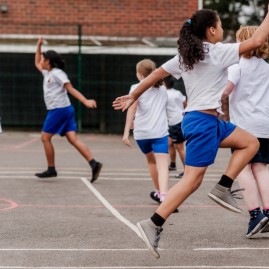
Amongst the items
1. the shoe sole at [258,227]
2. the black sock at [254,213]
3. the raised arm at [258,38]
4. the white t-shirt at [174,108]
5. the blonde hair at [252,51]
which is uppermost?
the raised arm at [258,38]

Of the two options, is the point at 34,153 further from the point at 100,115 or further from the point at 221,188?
the point at 221,188

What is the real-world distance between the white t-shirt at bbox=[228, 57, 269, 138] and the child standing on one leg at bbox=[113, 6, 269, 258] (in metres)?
0.90

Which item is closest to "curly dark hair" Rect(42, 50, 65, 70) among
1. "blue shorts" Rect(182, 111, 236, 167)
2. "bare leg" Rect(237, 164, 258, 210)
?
"bare leg" Rect(237, 164, 258, 210)

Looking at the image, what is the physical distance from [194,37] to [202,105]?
557mm

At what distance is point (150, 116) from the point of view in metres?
9.95

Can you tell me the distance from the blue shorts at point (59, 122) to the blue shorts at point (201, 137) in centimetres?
556

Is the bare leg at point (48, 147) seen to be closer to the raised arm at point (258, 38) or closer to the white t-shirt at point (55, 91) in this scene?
the white t-shirt at point (55, 91)

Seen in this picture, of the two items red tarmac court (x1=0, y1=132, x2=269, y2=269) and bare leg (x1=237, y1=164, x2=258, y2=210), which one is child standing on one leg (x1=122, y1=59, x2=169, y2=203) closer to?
red tarmac court (x1=0, y1=132, x2=269, y2=269)

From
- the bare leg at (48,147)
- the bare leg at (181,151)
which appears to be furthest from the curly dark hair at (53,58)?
the bare leg at (181,151)

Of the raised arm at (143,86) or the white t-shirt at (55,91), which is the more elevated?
the raised arm at (143,86)

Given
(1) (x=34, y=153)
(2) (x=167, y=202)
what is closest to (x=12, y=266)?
(2) (x=167, y=202)

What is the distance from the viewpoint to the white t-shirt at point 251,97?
802 cm

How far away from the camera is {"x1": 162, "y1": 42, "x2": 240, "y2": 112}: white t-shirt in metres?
6.84

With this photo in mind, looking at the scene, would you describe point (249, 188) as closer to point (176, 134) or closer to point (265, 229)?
point (265, 229)
